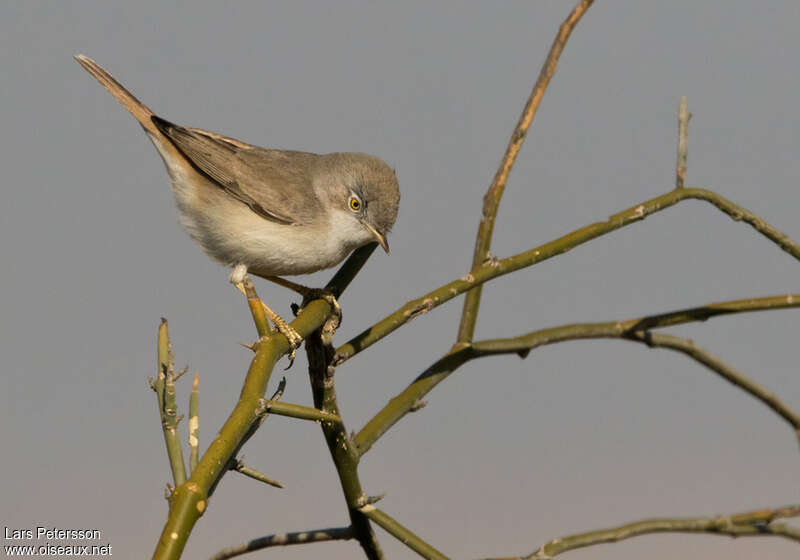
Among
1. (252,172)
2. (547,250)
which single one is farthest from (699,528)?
(252,172)

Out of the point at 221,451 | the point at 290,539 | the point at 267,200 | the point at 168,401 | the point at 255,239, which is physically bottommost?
the point at 221,451

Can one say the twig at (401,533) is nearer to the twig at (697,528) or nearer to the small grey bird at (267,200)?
the twig at (697,528)

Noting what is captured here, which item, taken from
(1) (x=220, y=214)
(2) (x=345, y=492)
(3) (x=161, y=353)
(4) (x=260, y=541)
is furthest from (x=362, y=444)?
(1) (x=220, y=214)

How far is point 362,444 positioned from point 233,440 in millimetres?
636

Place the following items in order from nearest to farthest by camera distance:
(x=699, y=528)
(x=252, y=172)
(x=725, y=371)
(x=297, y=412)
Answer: (x=699, y=528) < (x=725, y=371) < (x=297, y=412) < (x=252, y=172)

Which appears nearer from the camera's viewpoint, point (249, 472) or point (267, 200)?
point (249, 472)

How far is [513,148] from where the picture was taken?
2.65 m

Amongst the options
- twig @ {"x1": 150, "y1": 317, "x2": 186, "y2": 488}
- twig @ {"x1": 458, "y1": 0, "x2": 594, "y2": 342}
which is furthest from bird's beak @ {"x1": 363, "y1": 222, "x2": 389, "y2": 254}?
twig @ {"x1": 150, "y1": 317, "x2": 186, "y2": 488}

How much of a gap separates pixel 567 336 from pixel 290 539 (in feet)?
3.18

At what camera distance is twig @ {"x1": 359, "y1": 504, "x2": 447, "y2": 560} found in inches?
79.8

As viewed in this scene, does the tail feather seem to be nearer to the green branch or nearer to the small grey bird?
the small grey bird

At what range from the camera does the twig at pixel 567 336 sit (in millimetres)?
1892

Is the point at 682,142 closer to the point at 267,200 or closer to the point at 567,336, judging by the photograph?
the point at 567,336

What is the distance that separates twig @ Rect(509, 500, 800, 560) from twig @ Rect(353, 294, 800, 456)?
8.3 inches
